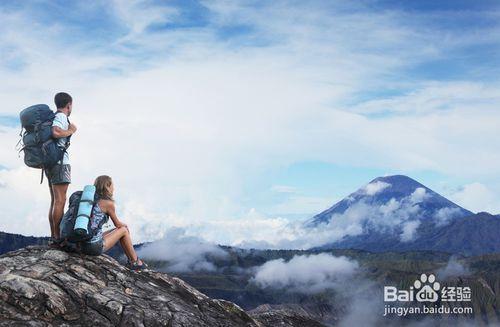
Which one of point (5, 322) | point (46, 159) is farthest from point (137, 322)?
point (46, 159)

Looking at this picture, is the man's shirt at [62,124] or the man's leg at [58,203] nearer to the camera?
the man's shirt at [62,124]

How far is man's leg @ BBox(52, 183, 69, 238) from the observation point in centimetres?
1961

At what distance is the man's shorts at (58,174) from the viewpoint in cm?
1936

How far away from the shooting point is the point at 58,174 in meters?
19.4

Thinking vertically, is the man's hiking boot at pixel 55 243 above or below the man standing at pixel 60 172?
below

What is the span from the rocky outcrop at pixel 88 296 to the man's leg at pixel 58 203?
3.25 ft

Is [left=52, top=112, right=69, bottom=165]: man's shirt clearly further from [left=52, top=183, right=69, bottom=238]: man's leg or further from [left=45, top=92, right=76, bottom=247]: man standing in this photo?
[left=52, top=183, right=69, bottom=238]: man's leg

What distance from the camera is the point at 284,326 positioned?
25.0 m

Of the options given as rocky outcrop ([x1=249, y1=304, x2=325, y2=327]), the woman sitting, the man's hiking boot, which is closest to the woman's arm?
the woman sitting

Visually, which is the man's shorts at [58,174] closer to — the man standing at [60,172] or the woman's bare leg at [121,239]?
the man standing at [60,172]

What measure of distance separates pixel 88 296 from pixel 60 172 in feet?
15.7

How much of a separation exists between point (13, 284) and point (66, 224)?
2724 millimetres

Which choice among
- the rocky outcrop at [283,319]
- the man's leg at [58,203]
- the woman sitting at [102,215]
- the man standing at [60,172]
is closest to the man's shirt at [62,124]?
the man standing at [60,172]

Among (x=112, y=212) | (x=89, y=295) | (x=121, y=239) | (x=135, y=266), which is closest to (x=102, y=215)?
(x=112, y=212)
